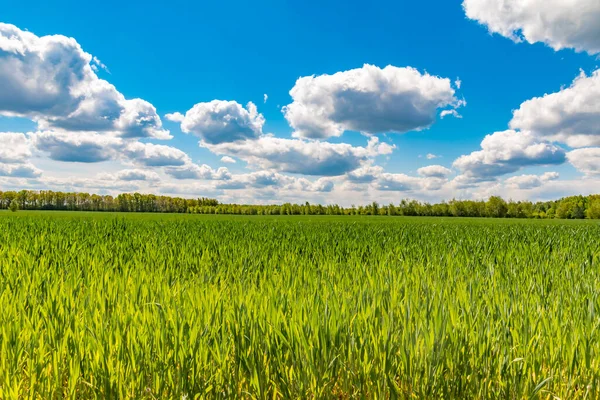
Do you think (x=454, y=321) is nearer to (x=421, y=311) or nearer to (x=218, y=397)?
(x=421, y=311)

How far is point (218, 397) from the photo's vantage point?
231cm

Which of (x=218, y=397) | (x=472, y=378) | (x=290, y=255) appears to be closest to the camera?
(x=218, y=397)

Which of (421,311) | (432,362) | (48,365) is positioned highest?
(421,311)

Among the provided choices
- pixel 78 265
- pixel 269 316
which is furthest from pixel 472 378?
pixel 78 265

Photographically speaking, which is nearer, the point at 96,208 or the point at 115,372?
the point at 115,372

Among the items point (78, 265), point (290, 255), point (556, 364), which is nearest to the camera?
point (556, 364)

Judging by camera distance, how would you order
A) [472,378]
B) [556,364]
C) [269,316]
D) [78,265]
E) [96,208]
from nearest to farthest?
[472,378] → [556,364] → [269,316] → [78,265] → [96,208]

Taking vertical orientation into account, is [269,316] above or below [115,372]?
above

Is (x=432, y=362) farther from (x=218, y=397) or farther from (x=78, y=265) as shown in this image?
(x=78, y=265)

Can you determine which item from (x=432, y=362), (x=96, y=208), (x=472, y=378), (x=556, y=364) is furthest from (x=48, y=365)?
(x=96, y=208)

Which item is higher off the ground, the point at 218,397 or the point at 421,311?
the point at 421,311

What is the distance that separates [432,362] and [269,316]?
1.28 meters

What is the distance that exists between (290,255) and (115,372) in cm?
451

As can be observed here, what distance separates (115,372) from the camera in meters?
2.48
